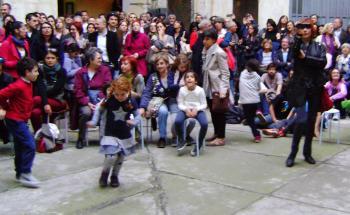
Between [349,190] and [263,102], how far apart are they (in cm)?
412

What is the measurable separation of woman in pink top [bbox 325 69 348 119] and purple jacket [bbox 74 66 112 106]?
4709 mm

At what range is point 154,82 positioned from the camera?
8.54 meters

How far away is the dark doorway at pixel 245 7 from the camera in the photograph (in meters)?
18.1

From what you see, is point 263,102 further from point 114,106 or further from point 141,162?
point 114,106

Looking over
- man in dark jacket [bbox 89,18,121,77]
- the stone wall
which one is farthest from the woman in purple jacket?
the stone wall

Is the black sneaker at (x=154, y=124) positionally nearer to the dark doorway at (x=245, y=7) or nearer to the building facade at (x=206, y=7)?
the building facade at (x=206, y=7)

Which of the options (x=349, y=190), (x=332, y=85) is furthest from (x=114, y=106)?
(x=332, y=85)

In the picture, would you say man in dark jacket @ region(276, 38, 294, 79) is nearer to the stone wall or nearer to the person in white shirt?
the person in white shirt

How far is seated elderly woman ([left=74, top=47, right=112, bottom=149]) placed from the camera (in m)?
8.28

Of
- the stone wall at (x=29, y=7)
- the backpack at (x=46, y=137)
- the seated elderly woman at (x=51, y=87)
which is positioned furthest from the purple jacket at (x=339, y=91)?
the stone wall at (x=29, y=7)

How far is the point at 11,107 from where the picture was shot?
20.8ft

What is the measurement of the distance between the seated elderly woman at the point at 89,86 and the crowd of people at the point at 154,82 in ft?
0.05

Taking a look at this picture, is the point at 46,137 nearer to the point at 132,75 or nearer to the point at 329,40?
the point at 132,75

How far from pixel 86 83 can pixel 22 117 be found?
2.17 m
